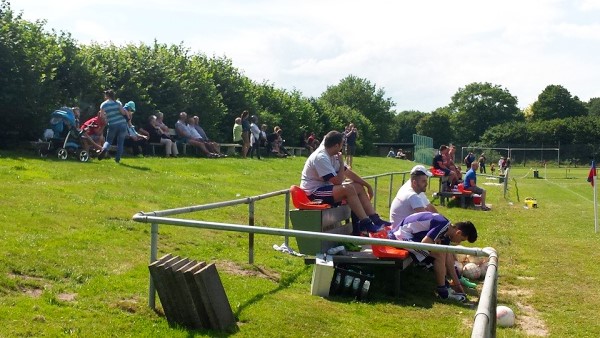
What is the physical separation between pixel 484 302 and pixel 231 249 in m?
6.96

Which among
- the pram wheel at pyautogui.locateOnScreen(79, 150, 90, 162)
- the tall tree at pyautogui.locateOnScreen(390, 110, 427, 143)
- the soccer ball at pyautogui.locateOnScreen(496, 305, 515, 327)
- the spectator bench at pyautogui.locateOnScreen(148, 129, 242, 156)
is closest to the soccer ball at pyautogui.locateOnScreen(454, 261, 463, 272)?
the soccer ball at pyautogui.locateOnScreen(496, 305, 515, 327)

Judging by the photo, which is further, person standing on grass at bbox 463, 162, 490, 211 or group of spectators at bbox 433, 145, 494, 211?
group of spectators at bbox 433, 145, 494, 211

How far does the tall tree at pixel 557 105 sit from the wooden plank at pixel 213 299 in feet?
418

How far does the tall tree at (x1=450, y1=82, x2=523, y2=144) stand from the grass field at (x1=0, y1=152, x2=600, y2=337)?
113846mm

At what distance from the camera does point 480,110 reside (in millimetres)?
129750

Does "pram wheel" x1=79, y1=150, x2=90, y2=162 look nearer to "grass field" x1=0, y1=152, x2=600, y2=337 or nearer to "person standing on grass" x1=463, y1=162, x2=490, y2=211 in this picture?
"grass field" x1=0, y1=152, x2=600, y2=337

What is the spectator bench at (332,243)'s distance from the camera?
8.83m

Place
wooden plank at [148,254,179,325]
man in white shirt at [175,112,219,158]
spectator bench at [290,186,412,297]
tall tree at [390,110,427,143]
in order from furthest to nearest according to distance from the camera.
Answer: tall tree at [390,110,427,143], man in white shirt at [175,112,219,158], spectator bench at [290,186,412,297], wooden plank at [148,254,179,325]

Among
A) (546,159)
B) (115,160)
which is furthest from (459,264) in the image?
(546,159)

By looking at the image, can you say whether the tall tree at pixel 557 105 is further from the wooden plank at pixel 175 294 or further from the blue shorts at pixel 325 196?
the wooden plank at pixel 175 294

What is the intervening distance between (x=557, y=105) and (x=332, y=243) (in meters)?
127

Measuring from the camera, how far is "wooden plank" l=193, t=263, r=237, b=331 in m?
6.56

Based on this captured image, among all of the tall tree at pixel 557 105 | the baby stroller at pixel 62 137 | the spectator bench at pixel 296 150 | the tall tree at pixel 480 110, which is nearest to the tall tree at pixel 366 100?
the tall tree at pixel 480 110

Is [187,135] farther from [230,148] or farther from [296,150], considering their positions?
[296,150]
